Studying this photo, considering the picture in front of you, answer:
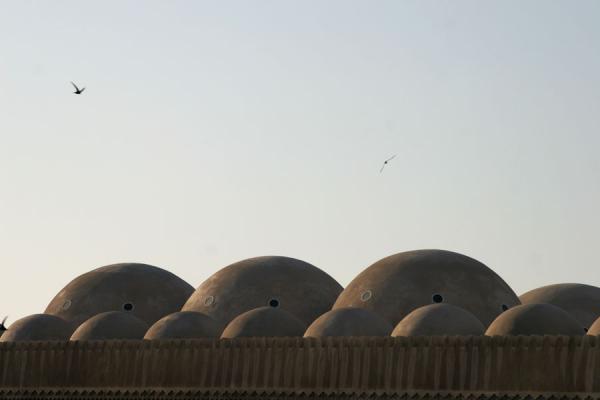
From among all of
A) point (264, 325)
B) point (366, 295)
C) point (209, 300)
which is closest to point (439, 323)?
point (264, 325)

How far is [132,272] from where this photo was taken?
47781 millimetres

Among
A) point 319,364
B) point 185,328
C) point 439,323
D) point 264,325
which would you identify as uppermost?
point 439,323

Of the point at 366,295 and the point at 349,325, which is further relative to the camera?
the point at 366,295

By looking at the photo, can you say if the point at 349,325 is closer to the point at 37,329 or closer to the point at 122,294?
the point at 37,329

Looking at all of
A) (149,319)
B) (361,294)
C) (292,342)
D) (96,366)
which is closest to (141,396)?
(96,366)

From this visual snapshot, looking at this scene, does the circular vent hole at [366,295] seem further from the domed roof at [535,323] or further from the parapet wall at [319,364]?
the domed roof at [535,323]

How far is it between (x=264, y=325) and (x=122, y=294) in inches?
510

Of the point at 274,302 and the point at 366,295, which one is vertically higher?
the point at 366,295

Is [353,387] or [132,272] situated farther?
[132,272]

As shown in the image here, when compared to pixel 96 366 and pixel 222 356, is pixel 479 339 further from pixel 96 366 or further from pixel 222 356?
pixel 96 366

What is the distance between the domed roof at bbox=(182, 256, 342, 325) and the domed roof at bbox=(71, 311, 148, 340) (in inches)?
168

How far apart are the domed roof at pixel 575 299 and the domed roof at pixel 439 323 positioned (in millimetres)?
9042

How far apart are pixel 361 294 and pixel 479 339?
11.3m

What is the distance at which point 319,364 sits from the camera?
3105 centimetres
